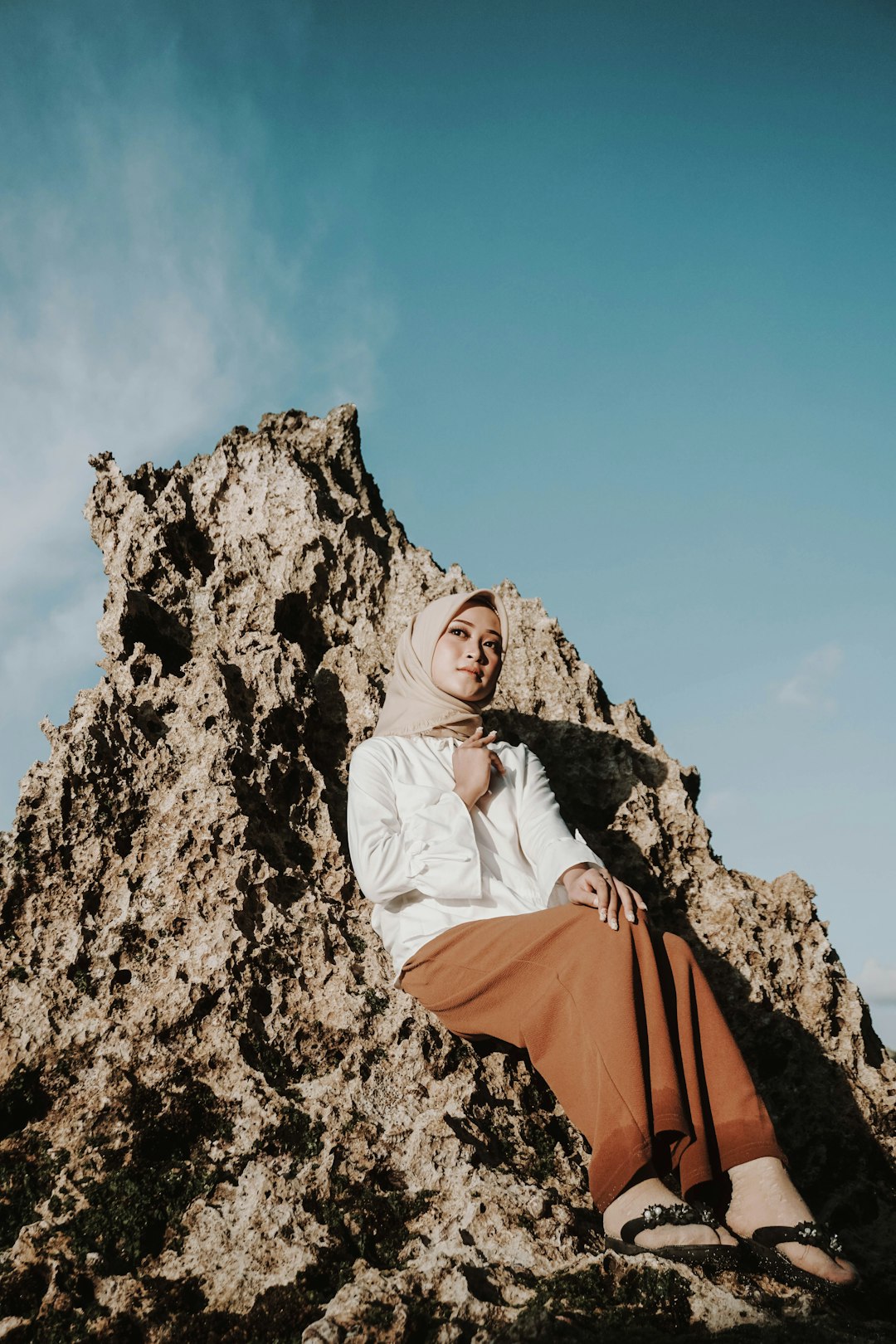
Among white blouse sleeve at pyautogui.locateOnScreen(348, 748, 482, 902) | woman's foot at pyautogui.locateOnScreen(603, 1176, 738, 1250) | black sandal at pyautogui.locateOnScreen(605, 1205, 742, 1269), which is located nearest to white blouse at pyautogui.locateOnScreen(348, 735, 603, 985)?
white blouse sleeve at pyautogui.locateOnScreen(348, 748, 482, 902)

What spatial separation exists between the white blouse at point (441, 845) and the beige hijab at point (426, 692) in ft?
0.59

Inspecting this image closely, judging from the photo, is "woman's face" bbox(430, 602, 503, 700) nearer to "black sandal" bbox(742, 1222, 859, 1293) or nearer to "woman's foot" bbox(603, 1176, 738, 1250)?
"woman's foot" bbox(603, 1176, 738, 1250)

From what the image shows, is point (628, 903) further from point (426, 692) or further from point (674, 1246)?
point (426, 692)

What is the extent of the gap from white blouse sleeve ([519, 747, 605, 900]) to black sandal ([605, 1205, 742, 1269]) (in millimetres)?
1711

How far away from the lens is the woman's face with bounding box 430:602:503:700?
586 centimetres

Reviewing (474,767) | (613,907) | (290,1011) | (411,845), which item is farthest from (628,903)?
(290,1011)

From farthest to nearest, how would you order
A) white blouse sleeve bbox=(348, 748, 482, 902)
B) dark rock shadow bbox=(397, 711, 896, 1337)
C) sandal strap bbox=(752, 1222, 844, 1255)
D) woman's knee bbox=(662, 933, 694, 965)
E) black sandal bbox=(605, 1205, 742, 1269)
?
white blouse sleeve bbox=(348, 748, 482, 902)
dark rock shadow bbox=(397, 711, 896, 1337)
woman's knee bbox=(662, 933, 694, 965)
sandal strap bbox=(752, 1222, 844, 1255)
black sandal bbox=(605, 1205, 742, 1269)

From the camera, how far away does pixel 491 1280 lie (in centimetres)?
313

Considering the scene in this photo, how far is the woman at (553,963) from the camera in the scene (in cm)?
339

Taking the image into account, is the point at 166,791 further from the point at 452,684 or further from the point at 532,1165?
the point at 532,1165

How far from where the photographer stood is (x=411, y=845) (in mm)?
4895

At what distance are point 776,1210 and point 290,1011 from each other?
96.1 inches

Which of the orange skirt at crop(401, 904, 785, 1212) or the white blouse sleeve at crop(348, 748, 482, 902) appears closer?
the orange skirt at crop(401, 904, 785, 1212)

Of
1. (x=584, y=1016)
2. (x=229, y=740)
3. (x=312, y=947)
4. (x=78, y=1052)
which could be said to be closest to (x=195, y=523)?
(x=229, y=740)
